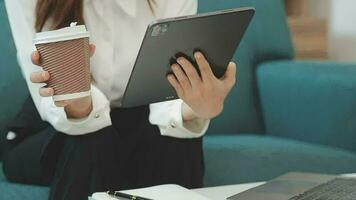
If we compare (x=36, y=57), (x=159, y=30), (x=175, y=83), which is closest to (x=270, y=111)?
(x=175, y=83)

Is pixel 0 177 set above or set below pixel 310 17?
above

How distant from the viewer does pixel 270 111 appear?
177cm

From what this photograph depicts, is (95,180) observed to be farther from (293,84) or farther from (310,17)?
(310,17)

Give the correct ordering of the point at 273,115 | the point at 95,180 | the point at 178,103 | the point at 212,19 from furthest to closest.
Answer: the point at 273,115 < the point at 178,103 < the point at 95,180 < the point at 212,19

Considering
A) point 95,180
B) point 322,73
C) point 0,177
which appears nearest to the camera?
point 95,180

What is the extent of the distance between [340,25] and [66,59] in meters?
1.95

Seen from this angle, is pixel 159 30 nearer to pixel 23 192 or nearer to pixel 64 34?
pixel 64 34

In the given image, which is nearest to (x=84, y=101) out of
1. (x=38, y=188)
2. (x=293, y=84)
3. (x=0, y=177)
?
(x=38, y=188)

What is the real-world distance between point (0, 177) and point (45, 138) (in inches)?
7.3

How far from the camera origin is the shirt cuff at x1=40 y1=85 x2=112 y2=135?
3.67 ft

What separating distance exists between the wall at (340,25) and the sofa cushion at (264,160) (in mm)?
1135

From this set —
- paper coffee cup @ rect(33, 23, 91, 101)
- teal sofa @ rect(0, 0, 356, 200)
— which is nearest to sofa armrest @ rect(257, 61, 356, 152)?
teal sofa @ rect(0, 0, 356, 200)

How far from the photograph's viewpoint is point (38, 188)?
49.8 inches

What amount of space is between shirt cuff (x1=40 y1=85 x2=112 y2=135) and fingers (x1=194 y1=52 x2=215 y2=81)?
197 millimetres
